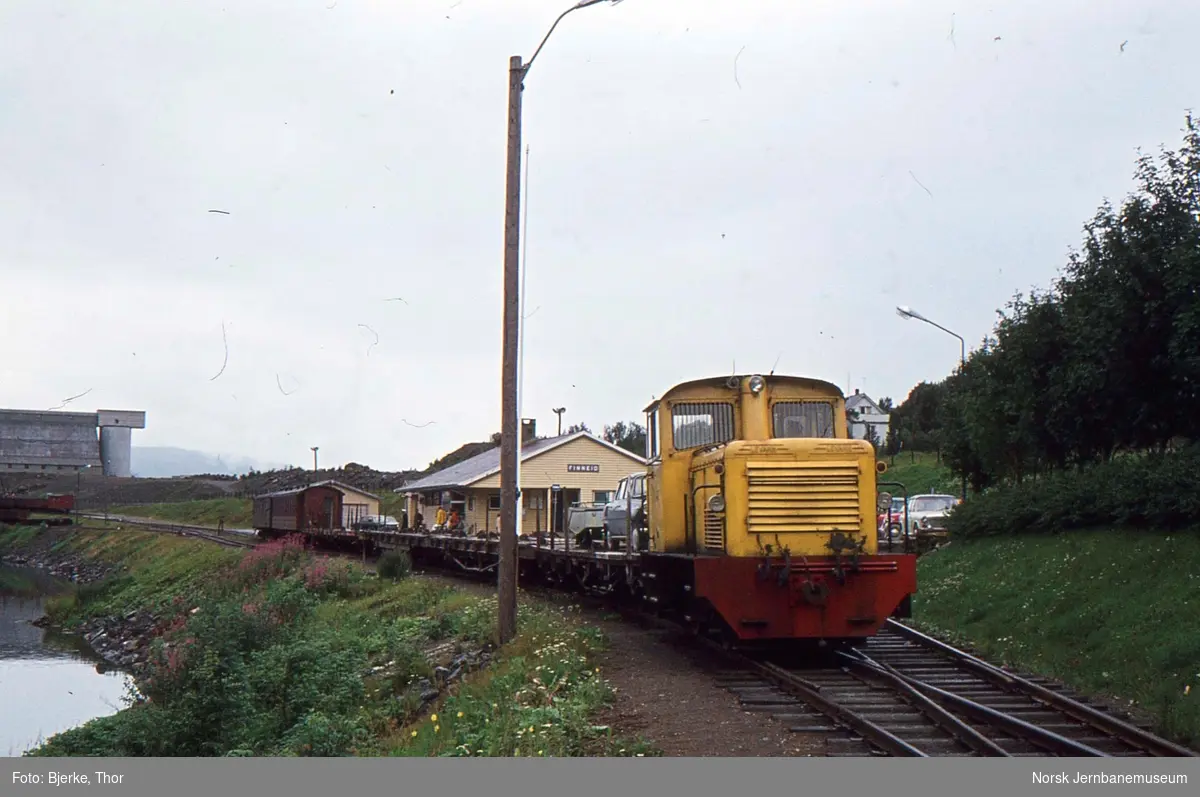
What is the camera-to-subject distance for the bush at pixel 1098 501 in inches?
582

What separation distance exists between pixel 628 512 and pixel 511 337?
3286 millimetres

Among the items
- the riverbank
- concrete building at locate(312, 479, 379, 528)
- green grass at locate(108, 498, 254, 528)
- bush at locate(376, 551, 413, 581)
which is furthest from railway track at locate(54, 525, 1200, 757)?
green grass at locate(108, 498, 254, 528)

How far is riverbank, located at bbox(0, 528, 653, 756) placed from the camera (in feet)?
29.7

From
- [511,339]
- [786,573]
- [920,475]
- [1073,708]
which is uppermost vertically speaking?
[511,339]

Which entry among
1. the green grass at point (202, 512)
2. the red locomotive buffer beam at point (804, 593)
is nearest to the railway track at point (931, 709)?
the red locomotive buffer beam at point (804, 593)

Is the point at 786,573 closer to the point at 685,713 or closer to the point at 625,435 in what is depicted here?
the point at 685,713

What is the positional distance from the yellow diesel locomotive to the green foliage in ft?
19.4

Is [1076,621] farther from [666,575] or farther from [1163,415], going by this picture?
[1163,415]

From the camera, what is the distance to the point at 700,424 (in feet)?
42.6

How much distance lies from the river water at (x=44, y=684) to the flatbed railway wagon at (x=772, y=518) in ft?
35.6

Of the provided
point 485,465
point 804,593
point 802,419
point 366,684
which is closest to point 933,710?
point 804,593

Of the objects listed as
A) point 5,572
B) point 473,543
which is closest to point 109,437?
point 5,572

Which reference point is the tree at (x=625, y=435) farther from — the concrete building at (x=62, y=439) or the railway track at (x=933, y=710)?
the railway track at (x=933, y=710)

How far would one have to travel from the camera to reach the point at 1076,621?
12.9 m
